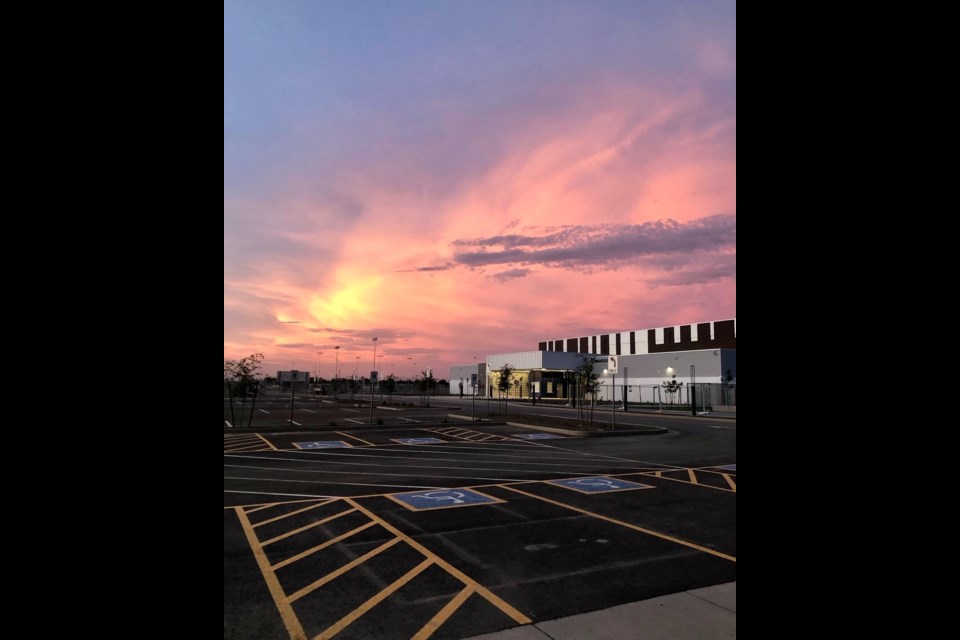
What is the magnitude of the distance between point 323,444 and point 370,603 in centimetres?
1561

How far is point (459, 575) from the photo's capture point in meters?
6.91

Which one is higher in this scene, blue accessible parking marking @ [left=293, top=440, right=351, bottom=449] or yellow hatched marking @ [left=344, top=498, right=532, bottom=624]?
yellow hatched marking @ [left=344, top=498, right=532, bottom=624]

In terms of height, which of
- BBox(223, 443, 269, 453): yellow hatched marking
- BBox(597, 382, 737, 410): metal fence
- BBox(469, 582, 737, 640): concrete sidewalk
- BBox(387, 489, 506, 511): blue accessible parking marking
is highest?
BBox(469, 582, 737, 640): concrete sidewalk

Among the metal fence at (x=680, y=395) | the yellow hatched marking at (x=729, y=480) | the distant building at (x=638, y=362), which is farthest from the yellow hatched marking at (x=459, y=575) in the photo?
the metal fence at (x=680, y=395)

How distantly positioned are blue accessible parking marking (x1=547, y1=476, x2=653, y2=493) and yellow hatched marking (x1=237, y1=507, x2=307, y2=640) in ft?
22.6

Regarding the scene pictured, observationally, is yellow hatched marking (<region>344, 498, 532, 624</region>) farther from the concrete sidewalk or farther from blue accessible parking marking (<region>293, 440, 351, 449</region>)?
blue accessible parking marking (<region>293, 440, 351, 449</region>)

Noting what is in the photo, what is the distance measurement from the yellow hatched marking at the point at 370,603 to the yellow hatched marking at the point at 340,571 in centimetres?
79

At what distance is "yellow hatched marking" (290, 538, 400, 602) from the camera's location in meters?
6.36

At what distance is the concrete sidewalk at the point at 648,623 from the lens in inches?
207

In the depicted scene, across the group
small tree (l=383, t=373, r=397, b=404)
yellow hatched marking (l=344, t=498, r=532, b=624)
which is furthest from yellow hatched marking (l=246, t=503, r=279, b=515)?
small tree (l=383, t=373, r=397, b=404)

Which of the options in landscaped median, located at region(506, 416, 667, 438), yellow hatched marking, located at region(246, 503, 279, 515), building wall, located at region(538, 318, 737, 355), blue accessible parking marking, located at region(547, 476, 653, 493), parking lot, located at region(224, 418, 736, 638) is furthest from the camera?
building wall, located at region(538, 318, 737, 355)
